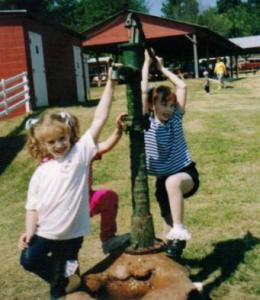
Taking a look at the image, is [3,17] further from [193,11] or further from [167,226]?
[193,11]

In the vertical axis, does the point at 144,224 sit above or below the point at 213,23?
below

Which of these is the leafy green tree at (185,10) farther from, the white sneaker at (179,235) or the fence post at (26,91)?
the white sneaker at (179,235)

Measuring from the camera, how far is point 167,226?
4.62 meters

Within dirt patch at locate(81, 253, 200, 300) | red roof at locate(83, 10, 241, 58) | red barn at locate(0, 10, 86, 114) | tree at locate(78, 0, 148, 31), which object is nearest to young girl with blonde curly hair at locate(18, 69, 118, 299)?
dirt patch at locate(81, 253, 200, 300)

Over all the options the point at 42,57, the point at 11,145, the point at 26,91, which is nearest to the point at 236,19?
the point at 42,57

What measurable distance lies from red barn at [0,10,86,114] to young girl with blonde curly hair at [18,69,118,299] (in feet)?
47.4

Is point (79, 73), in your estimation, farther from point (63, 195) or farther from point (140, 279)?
point (140, 279)

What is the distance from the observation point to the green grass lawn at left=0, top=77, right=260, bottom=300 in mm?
4816

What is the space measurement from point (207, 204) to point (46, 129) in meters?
3.91

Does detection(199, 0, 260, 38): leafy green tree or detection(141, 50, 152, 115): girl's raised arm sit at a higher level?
detection(199, 0, 260, 38): leafy green tree

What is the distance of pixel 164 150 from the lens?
4281mm

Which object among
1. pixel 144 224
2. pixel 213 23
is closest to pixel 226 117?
pixel 144 224

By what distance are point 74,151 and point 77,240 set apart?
0.59m

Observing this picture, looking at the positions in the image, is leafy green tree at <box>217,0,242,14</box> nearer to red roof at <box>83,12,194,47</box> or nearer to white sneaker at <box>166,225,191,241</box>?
red roof at <box>83,12,194,47</box>
